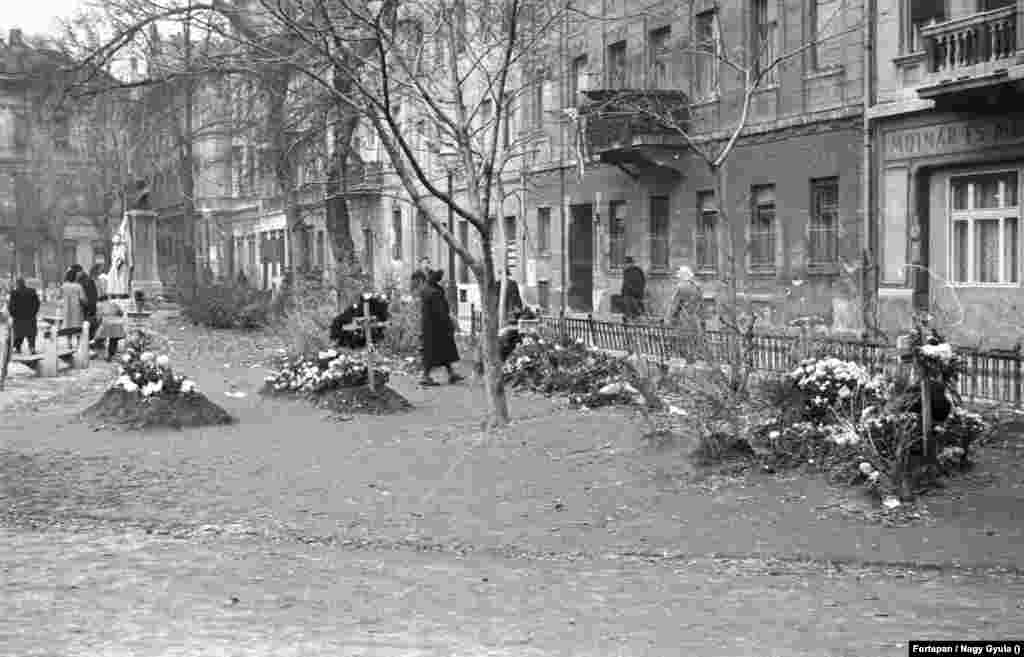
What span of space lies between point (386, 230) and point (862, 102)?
105ft

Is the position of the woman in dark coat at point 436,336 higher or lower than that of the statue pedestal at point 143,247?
lower

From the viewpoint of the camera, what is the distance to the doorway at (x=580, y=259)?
38.8 metres

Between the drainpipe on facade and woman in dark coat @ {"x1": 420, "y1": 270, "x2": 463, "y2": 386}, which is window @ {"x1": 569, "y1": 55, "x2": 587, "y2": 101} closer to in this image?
the drainpipe on facade

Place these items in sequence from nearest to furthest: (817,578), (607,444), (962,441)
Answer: (817,578) < (962,441) < (607,444)

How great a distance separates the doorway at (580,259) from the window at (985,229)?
15.3m

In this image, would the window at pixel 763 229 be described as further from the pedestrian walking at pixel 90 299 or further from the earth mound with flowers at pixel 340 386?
the earth mound with flowers at pixel 340 386

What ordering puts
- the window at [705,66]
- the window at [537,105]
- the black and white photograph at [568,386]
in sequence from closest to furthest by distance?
the black and white photograph at [568,386] < the window at [705,66] < the window at [537,105]

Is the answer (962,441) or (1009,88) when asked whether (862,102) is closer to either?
(1009,88)

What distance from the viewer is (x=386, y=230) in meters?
56.0

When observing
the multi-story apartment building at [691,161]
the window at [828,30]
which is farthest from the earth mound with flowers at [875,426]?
the window at [828,30]

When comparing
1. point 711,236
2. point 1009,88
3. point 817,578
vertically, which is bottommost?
point 817,578

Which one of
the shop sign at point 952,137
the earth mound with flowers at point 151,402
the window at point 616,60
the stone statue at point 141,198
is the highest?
the window at point 616,60

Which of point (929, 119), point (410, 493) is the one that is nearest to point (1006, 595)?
point (410, 493)

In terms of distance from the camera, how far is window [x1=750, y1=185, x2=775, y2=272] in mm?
29641
